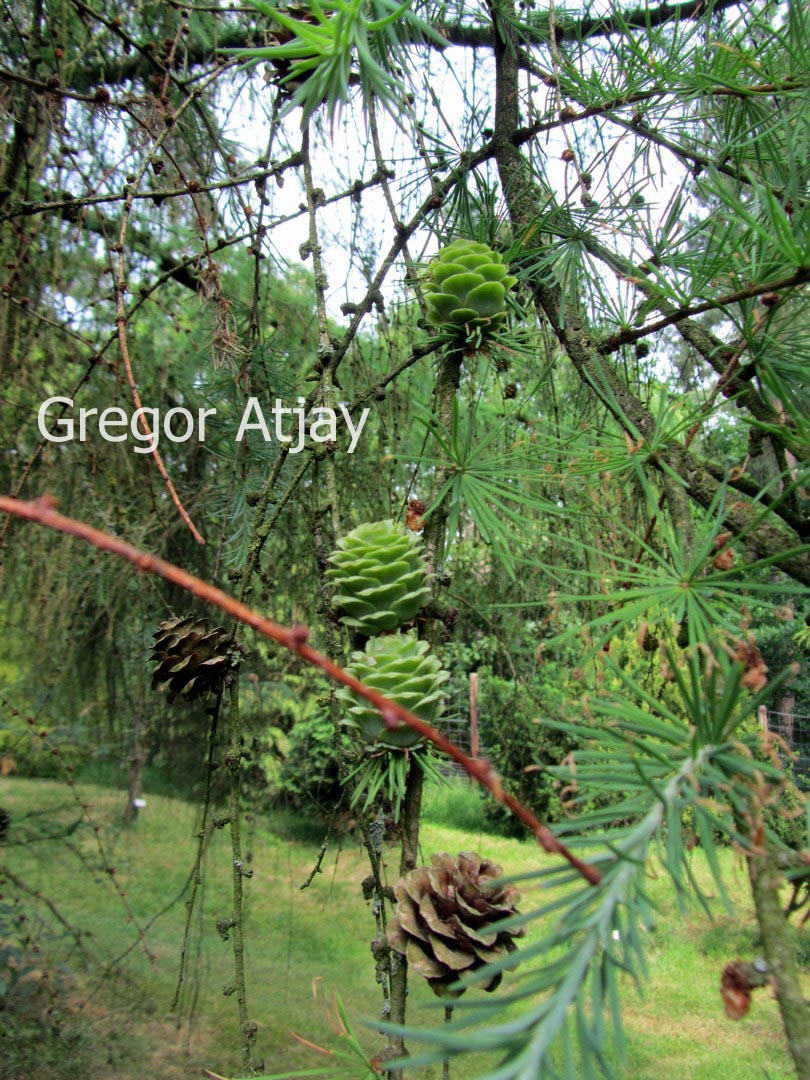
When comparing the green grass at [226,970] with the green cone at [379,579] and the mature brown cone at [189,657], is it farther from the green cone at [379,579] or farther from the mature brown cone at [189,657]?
the green cone at [379,579]

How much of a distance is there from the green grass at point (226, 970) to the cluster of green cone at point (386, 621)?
1098mm

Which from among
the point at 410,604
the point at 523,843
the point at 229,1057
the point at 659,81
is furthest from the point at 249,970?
the point at 659,81

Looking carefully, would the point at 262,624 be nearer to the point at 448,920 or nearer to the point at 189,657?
the point at 448,920

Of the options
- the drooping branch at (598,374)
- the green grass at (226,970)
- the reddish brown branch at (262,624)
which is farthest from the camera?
the green grass at (226,970)

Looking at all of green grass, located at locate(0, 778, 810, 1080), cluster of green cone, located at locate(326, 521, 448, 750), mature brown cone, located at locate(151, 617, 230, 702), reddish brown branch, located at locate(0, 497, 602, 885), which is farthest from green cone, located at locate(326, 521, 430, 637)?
green grass, located at locate(0, 778, 810, 1080)

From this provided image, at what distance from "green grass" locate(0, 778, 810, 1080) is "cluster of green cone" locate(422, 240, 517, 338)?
1.15 m

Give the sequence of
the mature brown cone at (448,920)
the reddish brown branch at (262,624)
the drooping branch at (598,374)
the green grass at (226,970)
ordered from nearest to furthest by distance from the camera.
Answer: the reddish brown branch at (262,624) → the mature brown cone at (448,920) → the drooping branch at (598,374) → the green grass at (226,970)

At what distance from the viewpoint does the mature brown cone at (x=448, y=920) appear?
14.5 inches

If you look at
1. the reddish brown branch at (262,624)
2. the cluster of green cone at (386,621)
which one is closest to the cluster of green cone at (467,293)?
the cluster of green cone at (386,621)

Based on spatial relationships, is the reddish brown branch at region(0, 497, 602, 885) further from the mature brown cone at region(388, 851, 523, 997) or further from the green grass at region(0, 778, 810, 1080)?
the green grass at region(0, 778, 810, 1080)

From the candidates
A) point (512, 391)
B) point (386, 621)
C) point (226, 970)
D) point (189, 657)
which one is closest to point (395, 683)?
point (386, 621)

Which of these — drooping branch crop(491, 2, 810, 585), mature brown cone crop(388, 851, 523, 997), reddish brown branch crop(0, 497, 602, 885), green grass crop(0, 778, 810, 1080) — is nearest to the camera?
reddish brown branch crop(0, 497, 602, 885)

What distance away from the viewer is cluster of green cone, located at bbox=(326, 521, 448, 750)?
0.43m

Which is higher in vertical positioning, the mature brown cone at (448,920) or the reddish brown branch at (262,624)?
the reddish brown branch at (262,624)
